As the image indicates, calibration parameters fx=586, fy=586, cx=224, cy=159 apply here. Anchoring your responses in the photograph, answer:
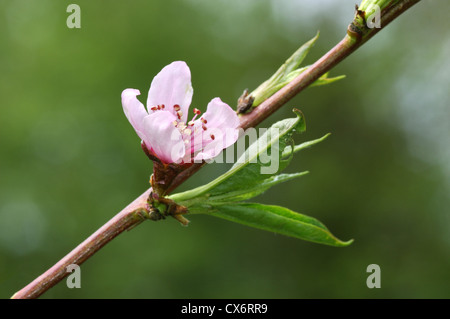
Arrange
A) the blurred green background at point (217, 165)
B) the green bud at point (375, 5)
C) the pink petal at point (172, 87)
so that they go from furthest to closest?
the blurred green background at point (217, 165), the pink petal at point (172, 87), the green bud at point (375, 5)

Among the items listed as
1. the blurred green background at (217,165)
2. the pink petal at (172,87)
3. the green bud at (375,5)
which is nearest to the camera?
the green bud at (375,5)

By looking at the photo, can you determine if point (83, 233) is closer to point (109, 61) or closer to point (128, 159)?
point (128, 159)

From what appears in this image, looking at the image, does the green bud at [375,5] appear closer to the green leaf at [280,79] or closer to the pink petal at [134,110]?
the green leaf at [280,79]

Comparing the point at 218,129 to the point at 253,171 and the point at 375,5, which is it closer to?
the point at 253,171

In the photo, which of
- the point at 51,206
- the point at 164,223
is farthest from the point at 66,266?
the point at 51,206

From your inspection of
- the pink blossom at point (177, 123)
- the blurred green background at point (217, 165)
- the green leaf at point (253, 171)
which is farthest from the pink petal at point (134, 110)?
the blurred green background at point (217, 165)

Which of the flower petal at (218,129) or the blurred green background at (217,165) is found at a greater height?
the blurred green background at (217,165)

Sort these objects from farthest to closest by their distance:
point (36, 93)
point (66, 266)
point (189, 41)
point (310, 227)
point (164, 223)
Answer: point (189, 41) < point (36, 93) < point (164, 223) < point (310, 227) < point (66, 266)

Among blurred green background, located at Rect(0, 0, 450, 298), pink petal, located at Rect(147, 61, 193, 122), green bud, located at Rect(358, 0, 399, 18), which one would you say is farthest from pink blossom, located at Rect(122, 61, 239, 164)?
blurred green background, located at Rect(0, 0, 450, 298)
